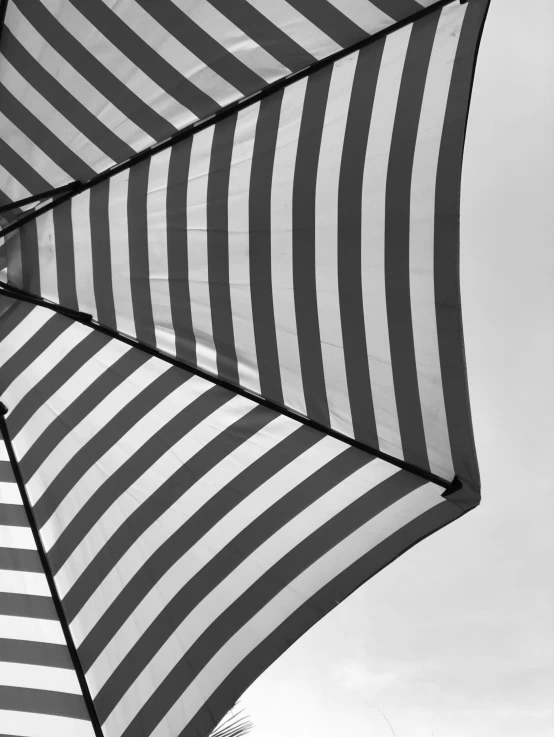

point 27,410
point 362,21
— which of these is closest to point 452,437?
point 362,21

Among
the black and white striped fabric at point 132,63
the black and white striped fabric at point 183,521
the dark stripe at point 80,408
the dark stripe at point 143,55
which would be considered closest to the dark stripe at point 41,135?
the black and white striped fabric at point 132,63

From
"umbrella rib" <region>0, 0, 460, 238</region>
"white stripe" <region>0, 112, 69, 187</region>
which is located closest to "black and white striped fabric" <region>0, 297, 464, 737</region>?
"umbrella rib" <region>0, 0, 460, 238</region>

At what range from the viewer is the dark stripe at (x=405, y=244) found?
7.20ft

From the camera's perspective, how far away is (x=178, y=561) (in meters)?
2.57

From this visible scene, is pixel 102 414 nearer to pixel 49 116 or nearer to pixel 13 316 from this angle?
pixel 13 316

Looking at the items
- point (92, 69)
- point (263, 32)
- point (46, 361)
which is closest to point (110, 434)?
point (46, 361)

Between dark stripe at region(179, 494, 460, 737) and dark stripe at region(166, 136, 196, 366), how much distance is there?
3.61ft

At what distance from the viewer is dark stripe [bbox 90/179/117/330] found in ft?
8.91

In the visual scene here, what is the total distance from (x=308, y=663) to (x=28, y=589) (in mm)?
5683

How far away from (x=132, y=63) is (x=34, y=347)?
1.33 meters

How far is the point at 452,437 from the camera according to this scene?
2262 millimetres

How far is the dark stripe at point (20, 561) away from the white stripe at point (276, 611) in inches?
29.7

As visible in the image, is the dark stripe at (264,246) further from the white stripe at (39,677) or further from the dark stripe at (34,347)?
the white stripe at (39,677)

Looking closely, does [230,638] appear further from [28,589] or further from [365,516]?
[28,589]
